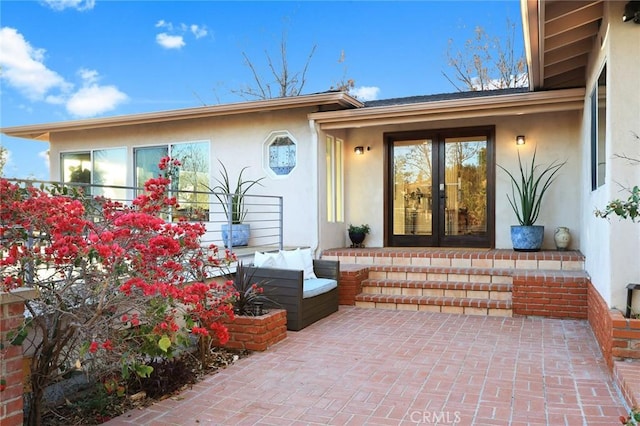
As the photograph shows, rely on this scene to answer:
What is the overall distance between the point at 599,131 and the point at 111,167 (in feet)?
27.8

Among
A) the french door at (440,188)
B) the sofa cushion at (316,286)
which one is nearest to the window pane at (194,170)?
the french door at (440,188)

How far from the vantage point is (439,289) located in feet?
20.4

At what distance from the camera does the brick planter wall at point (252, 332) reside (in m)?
4.34

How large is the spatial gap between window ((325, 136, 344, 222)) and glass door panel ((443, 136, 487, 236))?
1831mm

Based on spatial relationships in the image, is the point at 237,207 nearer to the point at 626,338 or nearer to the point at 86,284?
the point at 86,284

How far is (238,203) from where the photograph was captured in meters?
8.06

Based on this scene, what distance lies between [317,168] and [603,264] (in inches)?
169

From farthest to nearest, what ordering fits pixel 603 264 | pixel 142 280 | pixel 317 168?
pixel 317 168 < pixel 603 264 < pixel 142 280

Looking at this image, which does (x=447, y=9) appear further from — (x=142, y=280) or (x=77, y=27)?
(x=142, y=280)

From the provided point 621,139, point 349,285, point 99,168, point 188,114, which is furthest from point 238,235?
point 621,139

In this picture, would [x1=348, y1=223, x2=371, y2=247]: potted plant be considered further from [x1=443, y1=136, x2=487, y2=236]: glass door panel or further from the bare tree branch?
the bare tree branch

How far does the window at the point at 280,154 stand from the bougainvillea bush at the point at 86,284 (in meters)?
4.96

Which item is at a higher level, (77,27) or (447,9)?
(447,9)

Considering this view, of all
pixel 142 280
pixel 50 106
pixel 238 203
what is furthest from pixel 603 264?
pixel 50 106
